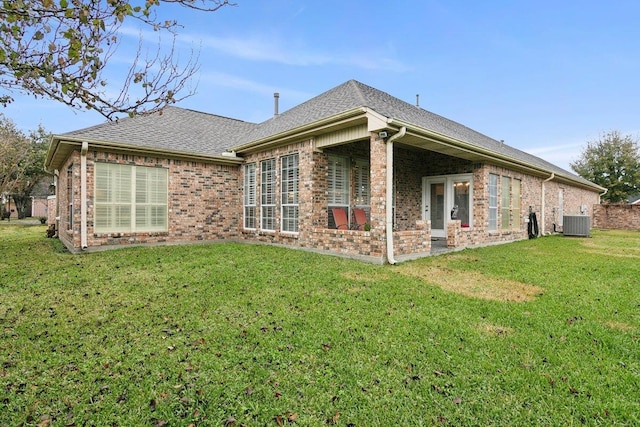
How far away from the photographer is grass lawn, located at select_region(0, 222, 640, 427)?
2.29 meters

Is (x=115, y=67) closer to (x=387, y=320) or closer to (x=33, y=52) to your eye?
(x=33, y=52)

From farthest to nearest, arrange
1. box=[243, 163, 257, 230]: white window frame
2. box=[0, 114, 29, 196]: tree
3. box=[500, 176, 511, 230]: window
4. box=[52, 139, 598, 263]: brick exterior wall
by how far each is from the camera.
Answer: box=[0, 114, 29, 196]: tree → box=[500, 176, 511, 230]: window → box=[243, 163, 257, 230]: white window frame → box=[52, 139, 598, 263]: brick exterior wall

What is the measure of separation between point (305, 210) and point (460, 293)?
4.56 m

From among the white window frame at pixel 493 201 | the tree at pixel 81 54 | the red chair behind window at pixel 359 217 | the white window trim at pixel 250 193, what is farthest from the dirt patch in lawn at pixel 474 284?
the white window trim at pixel 250 193

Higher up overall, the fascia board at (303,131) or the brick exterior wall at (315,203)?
the fascia board at (303,131)

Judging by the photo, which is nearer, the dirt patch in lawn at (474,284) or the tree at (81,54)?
the tree at (81,54)

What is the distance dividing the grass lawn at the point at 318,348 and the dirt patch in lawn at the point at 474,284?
5cm

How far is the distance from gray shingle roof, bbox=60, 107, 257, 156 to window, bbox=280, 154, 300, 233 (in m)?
2.72

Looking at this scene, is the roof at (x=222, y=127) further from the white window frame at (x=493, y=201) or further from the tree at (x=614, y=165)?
the tree at (x=614, y=165)

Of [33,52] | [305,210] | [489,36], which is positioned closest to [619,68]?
[489,36]

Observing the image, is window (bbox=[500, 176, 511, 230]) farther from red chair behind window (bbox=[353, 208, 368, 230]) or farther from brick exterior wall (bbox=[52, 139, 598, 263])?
red chair behind window (bbox=[353, 208, 368, 230])

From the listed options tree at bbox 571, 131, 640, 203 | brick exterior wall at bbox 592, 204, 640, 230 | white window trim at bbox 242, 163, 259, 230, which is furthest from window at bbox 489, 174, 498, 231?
tree at bbox 571, 131, 640, 203

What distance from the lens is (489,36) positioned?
461 inches

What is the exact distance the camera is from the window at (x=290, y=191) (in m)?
9.02
